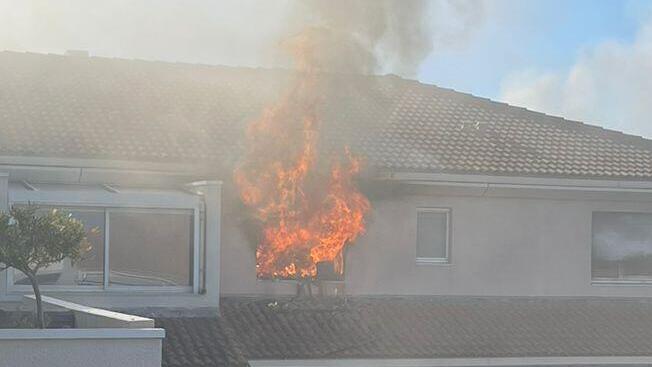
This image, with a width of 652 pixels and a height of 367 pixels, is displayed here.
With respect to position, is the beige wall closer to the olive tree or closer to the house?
the house

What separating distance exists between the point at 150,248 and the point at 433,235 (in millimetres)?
6443

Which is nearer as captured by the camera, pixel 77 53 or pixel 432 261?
pixel 432 261

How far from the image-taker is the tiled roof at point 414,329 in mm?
17547

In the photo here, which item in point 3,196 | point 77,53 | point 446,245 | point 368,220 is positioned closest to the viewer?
point 3,196

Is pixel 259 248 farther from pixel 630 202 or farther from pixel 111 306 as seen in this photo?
pixel 630 202

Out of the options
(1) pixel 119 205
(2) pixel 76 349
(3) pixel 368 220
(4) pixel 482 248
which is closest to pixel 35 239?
(2) pixel 76 349

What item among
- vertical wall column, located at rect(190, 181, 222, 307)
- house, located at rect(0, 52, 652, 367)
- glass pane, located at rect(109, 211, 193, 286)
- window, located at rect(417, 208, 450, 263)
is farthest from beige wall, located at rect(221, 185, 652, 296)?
glass pane, located at rect(109, 211, 193, 286)

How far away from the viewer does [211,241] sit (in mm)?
18312

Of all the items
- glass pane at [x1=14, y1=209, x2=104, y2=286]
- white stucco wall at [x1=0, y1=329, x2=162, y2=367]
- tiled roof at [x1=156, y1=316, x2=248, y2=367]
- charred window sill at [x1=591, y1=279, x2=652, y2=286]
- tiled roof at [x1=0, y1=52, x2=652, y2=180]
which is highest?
tiled roof at [x1=0, y1=52, x2=652, y2=180]

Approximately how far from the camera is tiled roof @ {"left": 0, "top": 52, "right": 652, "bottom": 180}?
20.0 metres

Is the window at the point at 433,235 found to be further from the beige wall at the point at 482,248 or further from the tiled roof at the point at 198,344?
the tiled roof at the point at 198,344

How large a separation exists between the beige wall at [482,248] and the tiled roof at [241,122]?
0.69 metres

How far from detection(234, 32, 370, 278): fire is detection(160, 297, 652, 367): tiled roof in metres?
0.92

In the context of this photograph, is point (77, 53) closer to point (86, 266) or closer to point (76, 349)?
point (86, 266)
